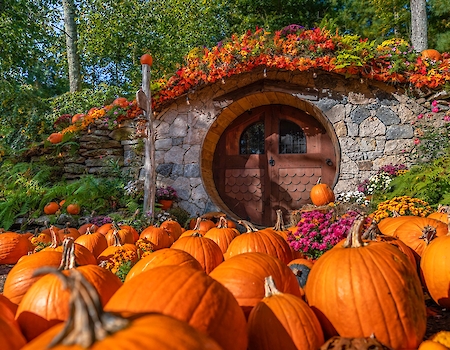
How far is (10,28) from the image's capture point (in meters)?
7.82

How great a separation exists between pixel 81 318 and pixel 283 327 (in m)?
0.74

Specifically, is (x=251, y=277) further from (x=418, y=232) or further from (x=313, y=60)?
(x=313, y=60)

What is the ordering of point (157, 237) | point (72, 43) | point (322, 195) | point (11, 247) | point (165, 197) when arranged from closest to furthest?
point (11, 247) → point (157, 237) → point (322, 195) → point (165, 197) → point (72, 43)

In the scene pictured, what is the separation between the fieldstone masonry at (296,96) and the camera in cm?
628

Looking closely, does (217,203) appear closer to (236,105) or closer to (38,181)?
(236,105)

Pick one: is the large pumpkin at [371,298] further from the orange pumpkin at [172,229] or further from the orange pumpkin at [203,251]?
the orange pumpkin at [172,229]

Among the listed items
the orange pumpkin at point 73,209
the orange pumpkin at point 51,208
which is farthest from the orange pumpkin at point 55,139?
the orange pumpkin at point 73,209

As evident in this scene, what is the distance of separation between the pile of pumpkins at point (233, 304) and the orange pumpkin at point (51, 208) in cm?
458

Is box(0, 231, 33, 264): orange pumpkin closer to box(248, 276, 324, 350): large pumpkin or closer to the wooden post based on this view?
the wooden post

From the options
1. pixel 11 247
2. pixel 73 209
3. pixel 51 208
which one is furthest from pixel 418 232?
pixel 51 208

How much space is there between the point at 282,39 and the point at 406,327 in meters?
6.15

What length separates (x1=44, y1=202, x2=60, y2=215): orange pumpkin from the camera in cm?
613

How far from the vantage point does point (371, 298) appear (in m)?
1.27

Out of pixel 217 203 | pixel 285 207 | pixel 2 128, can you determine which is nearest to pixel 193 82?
pixel 217 203
